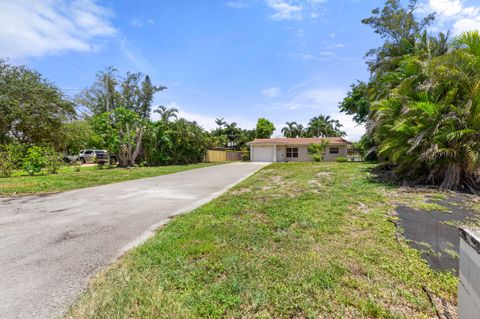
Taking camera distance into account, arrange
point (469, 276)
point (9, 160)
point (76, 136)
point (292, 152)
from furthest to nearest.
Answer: point (292, 152), point (76, 136), point (9, 160), point (469, 276)

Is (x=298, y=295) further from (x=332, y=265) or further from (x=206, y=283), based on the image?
(x=206, y=283)

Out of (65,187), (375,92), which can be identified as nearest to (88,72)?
(65,187)

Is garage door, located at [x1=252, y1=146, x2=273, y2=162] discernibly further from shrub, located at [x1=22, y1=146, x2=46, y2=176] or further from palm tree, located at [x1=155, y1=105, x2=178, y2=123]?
shrub, located at [x1=22, y1=146, x2=46, y2=176]

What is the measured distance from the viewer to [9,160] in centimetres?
1136

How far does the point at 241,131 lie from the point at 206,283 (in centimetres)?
3828

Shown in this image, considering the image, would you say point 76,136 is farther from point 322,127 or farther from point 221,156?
point 322,127

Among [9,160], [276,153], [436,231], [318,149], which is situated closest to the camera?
[436,231]

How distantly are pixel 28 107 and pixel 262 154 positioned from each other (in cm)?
2136

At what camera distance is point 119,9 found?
34.2 feet

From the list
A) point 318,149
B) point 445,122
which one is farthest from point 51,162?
point 318,149

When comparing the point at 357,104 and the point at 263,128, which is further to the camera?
the point at 263,128

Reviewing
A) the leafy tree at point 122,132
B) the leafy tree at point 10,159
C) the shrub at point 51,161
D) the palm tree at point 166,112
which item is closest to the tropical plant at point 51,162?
the shrub at point 51,161

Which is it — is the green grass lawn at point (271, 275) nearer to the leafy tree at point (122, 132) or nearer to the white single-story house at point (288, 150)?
the leafy tree at point (122, 132)

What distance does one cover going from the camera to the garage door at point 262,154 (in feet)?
89.7
